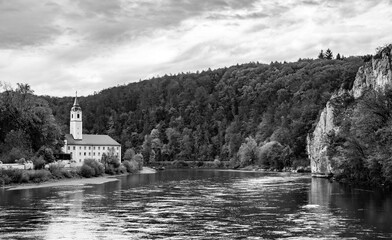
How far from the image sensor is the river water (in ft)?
113

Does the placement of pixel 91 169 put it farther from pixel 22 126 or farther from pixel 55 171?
pixel 22 126

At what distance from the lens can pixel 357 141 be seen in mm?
72188

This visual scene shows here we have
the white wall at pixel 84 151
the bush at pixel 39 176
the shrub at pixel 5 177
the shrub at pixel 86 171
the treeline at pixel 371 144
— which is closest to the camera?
the treeline at pixel 371 144

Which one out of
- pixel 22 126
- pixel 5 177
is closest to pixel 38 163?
pixel 22 126

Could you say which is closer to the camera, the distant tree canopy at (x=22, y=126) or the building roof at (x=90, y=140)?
the distant tree canopy at (x=22, y=126)

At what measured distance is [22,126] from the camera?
3866 inches

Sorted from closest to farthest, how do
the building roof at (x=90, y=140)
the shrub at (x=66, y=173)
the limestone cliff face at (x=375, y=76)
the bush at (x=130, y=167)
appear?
the limestone cliff face at (x=375, y=76) < the shrub at (x=66, y=173) < the bush at (x=130, y=167) < the building roof at (x=90, y=140)

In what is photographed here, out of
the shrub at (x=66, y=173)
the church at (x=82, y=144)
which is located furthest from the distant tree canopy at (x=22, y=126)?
the church at (x=82, y=144)

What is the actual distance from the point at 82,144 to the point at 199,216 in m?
110

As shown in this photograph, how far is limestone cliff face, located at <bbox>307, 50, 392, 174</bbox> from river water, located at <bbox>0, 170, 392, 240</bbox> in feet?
80.0

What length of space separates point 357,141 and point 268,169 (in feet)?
269

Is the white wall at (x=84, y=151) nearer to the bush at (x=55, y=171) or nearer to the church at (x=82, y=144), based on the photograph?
the church at (x=82, y=144)

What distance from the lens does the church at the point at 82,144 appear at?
14488 centimetres

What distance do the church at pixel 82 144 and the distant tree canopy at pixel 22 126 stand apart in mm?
36448
